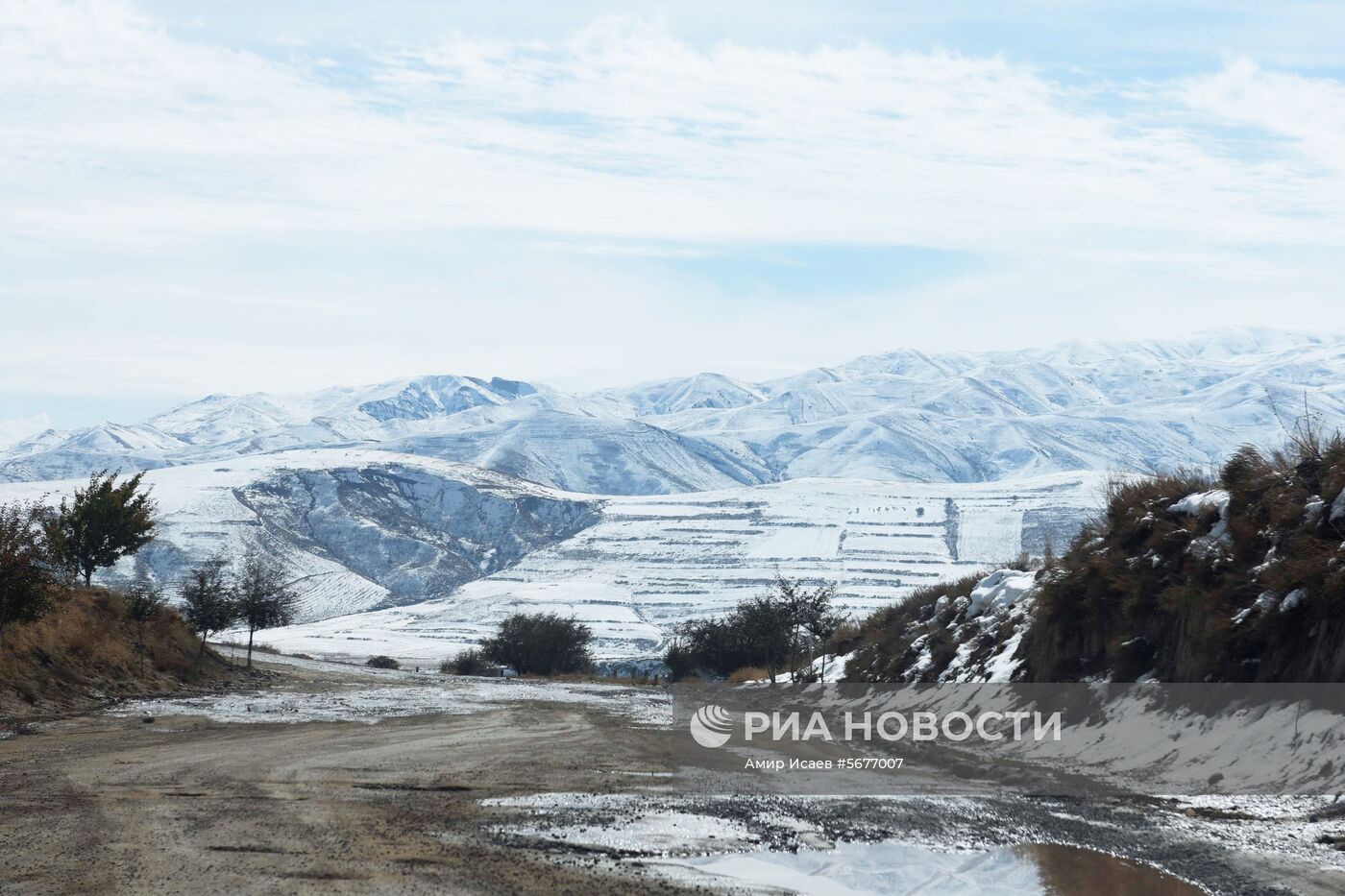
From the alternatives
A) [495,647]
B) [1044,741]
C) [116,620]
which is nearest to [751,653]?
[495,647]

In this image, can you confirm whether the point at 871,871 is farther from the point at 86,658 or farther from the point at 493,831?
the point at 86,658

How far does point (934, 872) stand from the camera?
1039 cm

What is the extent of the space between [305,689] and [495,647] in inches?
1969

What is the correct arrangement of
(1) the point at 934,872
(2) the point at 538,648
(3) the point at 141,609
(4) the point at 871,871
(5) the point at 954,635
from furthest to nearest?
1. (2) the point at 538,648
2. (3) the point at 141,609
3. (5) the point at 954,635
4. (1) the point at 934,872
5. (4) the point at 871,871

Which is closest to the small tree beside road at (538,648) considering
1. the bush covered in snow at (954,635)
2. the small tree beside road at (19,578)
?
the bush covered in snow at (954,635)

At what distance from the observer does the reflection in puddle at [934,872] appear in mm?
9750

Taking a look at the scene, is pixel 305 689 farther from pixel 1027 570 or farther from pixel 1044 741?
pixel 1044 741

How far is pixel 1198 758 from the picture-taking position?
50.2 feet

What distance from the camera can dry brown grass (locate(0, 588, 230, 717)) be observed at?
1009 inches

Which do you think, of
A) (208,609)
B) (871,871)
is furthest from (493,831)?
(208,609)

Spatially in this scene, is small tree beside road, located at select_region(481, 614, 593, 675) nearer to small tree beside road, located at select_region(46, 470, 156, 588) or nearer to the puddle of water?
small tree beside road, located at select_region(46, 470, 156, 588)

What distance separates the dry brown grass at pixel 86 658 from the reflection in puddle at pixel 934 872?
17.8 metres

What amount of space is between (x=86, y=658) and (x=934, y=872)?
26.1 metres

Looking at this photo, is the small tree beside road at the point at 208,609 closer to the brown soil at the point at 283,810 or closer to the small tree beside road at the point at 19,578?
the small tree beside road at the point at 19,578
